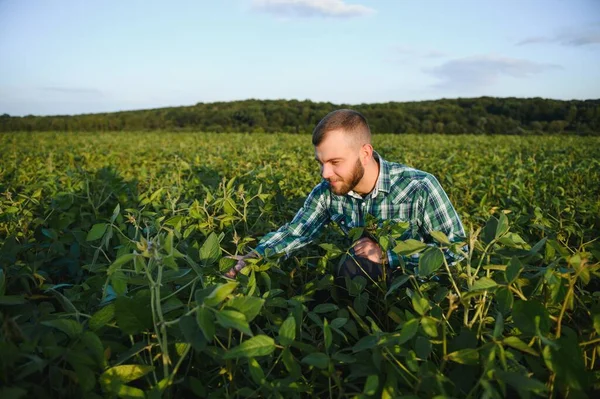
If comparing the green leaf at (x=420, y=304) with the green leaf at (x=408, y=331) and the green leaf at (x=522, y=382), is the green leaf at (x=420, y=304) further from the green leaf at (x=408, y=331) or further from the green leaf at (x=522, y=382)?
the green leaf at (x=522, y=382)

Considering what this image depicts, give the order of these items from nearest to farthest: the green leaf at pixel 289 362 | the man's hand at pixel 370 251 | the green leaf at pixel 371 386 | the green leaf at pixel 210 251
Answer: the green leaf at pixel 371 386, the green leaf at pixel 289 362, the green leaf at pixel 210 251, the man's hand at pixel 370 251

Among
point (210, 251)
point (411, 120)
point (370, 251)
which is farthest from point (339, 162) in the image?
point (411, 120)

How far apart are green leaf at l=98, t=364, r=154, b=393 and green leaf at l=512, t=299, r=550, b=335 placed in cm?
85

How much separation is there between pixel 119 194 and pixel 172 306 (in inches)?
91.8

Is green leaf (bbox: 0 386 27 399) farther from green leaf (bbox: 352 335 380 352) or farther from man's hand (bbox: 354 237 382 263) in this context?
man's hand (bbox: 354 237 382 263)

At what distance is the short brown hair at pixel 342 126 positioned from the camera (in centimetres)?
221

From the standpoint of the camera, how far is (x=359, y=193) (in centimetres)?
234

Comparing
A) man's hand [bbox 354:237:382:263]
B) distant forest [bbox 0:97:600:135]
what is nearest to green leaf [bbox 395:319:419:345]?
man's hand [bbox 354:237:382:263]

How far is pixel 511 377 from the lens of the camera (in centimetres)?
71

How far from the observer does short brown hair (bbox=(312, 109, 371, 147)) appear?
7.24 feet

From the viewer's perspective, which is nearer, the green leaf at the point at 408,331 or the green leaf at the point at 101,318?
the green leaf at the point at 408,331

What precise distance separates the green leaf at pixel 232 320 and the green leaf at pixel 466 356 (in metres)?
0.47

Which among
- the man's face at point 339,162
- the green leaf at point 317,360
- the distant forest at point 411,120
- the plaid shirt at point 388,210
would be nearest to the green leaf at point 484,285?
the green leaf at point 317,360

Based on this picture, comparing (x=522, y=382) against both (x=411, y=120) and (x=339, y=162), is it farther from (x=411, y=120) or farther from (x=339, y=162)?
(x=411, y=120)
